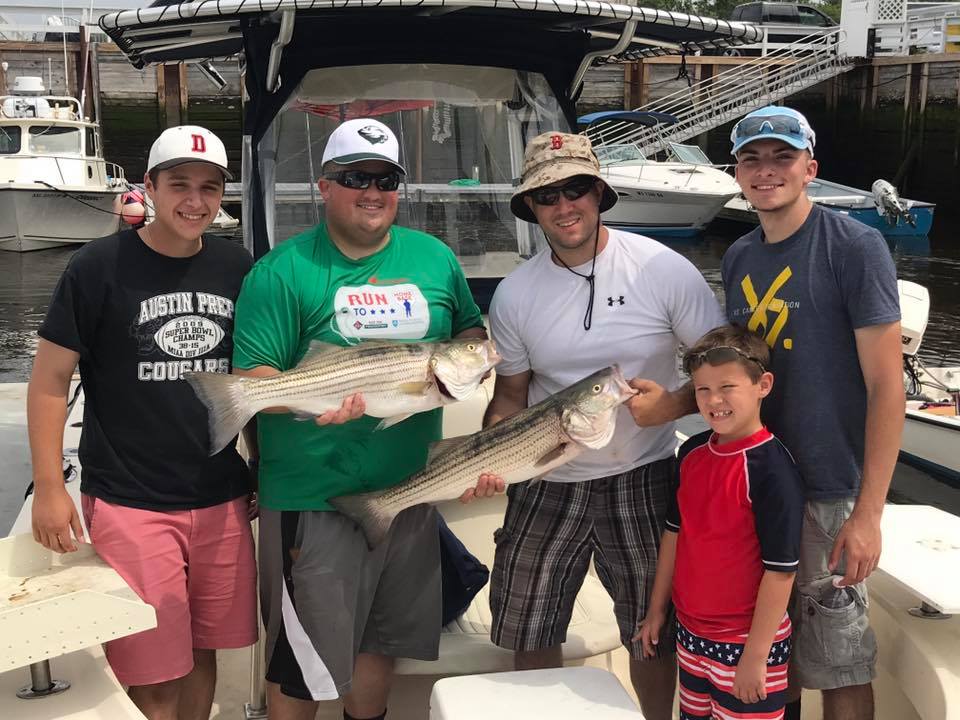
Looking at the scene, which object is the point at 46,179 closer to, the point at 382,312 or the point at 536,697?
the point at 382,312

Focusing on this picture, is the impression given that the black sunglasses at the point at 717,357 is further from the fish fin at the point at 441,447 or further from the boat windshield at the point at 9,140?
the boat windshield at the point at 9,140

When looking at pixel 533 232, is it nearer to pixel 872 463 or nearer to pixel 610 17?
pixel 610 17

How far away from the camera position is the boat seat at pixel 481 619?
3.48m

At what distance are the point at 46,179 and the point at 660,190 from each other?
12602 mm

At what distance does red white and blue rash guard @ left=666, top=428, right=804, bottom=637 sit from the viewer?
261cm

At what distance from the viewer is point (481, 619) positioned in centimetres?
376

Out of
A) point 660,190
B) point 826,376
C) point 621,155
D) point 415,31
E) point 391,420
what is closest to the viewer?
point 826,376

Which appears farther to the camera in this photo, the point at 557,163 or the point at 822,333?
the point at 557,163

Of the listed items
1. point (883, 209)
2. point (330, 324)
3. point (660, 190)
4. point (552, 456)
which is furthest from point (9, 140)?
point (552, 456)

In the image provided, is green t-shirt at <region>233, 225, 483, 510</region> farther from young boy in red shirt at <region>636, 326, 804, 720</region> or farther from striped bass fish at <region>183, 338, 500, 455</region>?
young boy in red shirt at <region>636, 326, 804, 720</region>

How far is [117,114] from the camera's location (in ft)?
94.1

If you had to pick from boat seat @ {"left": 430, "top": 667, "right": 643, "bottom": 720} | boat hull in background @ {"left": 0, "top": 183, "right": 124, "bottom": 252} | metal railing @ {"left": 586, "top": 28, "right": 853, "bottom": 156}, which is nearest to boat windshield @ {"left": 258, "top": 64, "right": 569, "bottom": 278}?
boat seat @ {"left": 430, "top": 667, "right": 643, "bottom": 720}

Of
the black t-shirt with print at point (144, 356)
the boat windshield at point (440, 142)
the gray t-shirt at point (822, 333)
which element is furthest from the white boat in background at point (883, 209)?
the black t-shirt with print at point (144, 356)

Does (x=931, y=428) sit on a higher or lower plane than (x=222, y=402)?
lower
